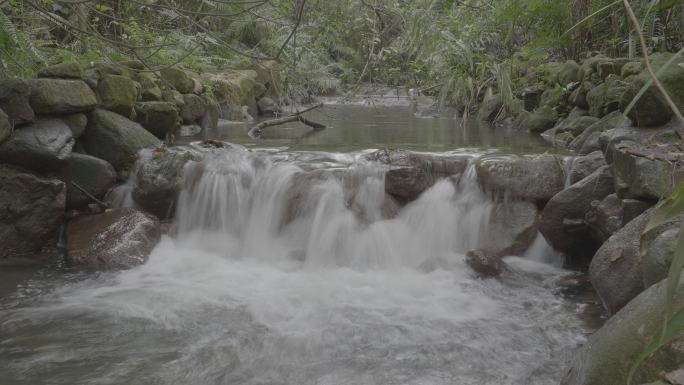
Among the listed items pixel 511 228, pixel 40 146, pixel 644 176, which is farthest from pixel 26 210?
pixel 644 176

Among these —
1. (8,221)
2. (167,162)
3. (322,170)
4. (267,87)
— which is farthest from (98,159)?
(267,87)

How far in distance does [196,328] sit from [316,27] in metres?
2.22

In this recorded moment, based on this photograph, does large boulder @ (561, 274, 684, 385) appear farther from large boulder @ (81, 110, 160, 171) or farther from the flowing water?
large boulder @ (81, 110, 160, 171)

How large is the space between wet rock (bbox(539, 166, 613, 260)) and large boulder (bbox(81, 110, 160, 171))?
4582 mm

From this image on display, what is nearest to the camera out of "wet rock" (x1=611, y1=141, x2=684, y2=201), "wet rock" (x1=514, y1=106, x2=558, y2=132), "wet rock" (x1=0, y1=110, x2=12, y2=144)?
"wet rock" (x1=611, y1=141, x2=684, y2=201)

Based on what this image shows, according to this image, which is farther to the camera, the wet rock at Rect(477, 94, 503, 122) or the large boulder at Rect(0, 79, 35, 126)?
the wet rock at Rect(477, 94, 503, 122)

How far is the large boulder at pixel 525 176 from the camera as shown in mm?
5793

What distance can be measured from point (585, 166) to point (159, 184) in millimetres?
4488

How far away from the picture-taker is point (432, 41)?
10.4 ft

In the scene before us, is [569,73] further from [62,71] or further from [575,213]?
[62,71]

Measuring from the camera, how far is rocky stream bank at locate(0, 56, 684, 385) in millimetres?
4184

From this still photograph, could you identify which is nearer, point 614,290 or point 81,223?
point 614,290

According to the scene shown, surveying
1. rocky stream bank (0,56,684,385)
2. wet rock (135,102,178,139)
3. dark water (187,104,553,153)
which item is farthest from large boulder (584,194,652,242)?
wet rock (135,102,178,139)

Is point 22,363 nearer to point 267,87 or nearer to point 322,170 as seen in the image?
point 322,170
